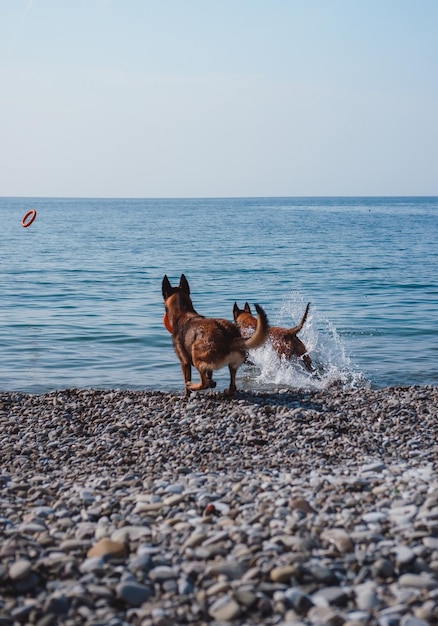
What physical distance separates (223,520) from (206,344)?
15.0 feet

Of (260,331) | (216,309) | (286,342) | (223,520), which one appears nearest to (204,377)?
(260,331)

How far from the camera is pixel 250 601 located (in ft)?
12.8

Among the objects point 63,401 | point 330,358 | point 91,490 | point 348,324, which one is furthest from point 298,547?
point 348,324

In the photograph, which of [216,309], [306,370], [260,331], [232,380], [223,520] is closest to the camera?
[223,520]

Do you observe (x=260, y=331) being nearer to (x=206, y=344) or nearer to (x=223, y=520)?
(x=206, y=344)

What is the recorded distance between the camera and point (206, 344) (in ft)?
30.8

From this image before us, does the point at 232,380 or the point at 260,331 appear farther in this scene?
the point at 232,380

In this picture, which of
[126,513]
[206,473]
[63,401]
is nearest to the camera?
[126,513]

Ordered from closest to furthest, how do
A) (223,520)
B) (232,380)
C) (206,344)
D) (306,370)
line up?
(223,520) < (206,344) < (232,380) < (306,370)

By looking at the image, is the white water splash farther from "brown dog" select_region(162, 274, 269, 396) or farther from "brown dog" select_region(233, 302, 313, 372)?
"brown dog" select_region(162, 274, 269, 396)

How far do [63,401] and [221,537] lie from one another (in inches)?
211

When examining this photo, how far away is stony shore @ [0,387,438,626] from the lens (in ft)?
12.8

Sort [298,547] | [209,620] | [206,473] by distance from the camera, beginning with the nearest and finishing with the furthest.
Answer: [209,620]
[298,547]
[206,473]

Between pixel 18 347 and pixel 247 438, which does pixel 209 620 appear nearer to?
pixel 247 438
